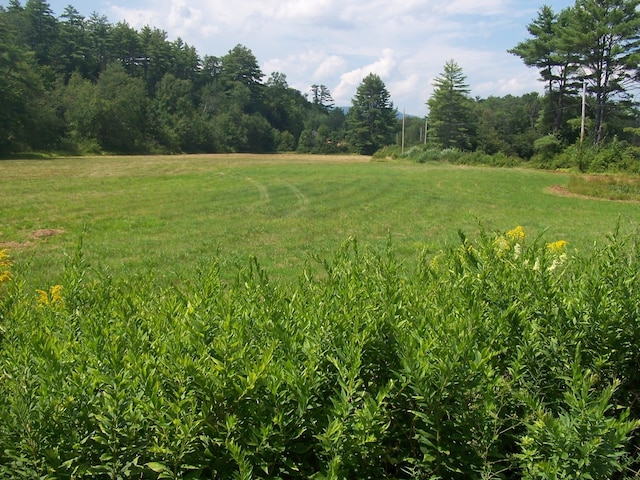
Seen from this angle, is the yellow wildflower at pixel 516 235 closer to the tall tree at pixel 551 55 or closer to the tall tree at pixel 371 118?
the tall tree at pixel 551 55

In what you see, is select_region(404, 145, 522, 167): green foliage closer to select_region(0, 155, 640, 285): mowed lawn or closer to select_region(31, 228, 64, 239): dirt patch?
select_region(0, 155, 640, 285): mowed lawn

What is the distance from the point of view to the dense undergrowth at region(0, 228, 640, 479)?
1.73 meters

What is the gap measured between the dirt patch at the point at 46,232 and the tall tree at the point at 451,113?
191ft

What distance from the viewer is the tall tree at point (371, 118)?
94.9m

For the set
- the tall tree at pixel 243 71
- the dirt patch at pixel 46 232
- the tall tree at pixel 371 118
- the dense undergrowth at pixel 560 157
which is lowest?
the dirt patch at pixel 46 232

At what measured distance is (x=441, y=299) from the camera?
2.52 metres

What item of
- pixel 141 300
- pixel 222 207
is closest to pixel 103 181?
pixel 222 207

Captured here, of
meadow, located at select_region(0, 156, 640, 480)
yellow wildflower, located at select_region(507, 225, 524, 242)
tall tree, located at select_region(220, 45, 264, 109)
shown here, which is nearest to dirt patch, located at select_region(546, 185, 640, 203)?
yellow wildflower, located at select_region(507, 225, 524, 242)

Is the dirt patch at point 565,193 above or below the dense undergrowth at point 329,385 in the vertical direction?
below

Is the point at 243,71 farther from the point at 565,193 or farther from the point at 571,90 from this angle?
the point at 565,193

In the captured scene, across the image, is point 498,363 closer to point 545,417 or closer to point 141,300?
point 545,417

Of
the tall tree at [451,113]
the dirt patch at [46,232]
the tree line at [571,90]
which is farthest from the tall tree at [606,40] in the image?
the dirt patch at [46,232]

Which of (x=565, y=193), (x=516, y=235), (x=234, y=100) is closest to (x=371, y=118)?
(x=234, y=100)

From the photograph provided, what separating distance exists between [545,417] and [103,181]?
28083 millimetres
